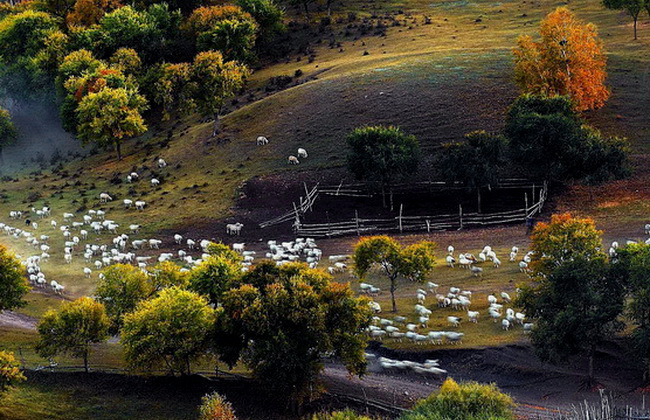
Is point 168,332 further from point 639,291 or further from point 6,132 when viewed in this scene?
point 6,132

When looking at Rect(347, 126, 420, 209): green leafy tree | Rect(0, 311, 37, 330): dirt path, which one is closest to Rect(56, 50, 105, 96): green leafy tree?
Rect(347, 126, 420, 209): green leafy tree

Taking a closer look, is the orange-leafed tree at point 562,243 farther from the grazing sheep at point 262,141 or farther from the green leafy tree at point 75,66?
the green leafy tree at point 75,66

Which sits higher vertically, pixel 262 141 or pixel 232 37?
pixel 232 37

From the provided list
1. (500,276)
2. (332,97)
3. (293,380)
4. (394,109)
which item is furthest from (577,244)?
(332,97)

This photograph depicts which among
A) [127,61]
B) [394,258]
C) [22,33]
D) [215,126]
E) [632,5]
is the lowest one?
[394,258]

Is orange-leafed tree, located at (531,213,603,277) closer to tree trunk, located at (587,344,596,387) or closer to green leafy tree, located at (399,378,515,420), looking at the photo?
tree trunk, located at (587,344,596,387)

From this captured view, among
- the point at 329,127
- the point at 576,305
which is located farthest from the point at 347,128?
the point at 576,305
